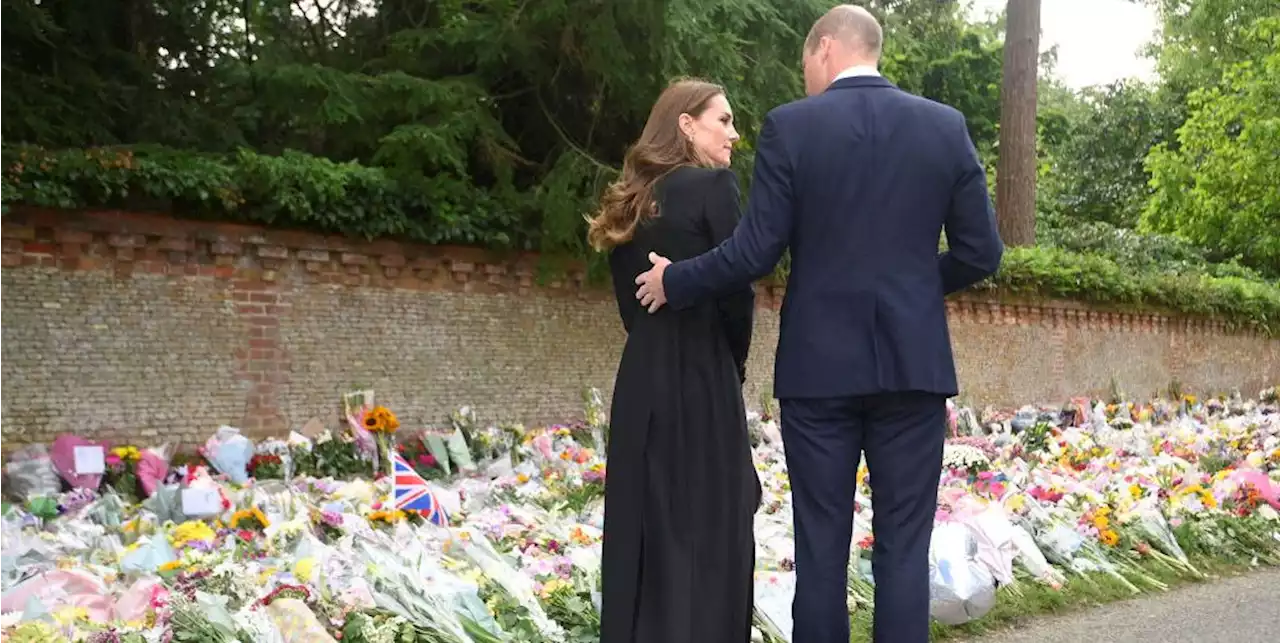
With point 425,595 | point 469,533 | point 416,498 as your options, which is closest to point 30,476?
point 416,498

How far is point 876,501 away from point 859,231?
675mm

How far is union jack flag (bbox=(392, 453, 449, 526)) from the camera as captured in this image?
591 cm

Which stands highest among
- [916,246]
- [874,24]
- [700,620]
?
[874,24]

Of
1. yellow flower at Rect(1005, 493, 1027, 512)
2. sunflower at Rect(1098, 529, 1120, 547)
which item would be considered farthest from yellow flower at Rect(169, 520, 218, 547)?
sunflower at Rect(1098, 529, 1120, 547)

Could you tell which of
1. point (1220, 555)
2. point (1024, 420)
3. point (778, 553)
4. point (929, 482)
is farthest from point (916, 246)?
point (1024, 420)

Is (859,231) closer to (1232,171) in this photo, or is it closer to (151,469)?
(151,469)

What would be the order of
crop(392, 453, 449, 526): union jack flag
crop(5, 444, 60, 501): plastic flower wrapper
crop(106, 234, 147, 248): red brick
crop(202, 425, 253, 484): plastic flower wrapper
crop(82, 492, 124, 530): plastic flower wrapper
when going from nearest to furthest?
crop(392, 453, 449, 526): union jack flag, crop(82, 492, 124, 530): plastic flower wrapper, crop(5, 444, 60, 501): plastic flower wrapper, crop(106, 234, 147, 248): red brick, crop(202, 425, 253, 484): plastic flower wrapper

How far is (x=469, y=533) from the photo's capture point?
5.30 m

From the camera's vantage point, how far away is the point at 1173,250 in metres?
23.4

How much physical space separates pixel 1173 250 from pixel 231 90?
1901cm

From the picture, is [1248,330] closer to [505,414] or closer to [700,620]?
[505,414]

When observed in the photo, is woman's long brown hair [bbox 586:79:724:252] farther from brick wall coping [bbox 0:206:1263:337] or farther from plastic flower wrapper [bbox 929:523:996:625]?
brick wall coping [bbox 0:206:1263:337]

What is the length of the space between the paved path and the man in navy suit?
1.66 m

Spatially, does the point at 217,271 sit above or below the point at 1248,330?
above
